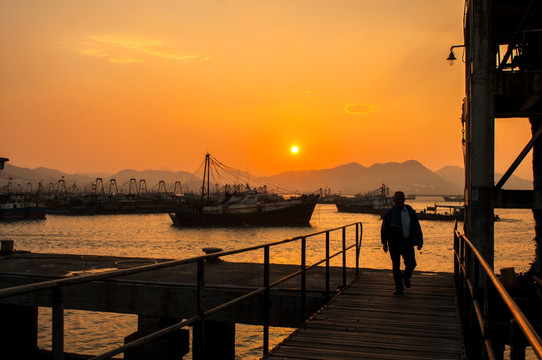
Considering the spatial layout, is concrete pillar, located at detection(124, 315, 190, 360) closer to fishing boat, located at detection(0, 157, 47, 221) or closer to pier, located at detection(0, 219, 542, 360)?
pier, located at detection(0, 219, 542, 360)

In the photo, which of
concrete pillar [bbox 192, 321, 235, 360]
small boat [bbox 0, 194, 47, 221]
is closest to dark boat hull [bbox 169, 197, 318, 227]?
small boat [bbox 0, 194, 47, 221]

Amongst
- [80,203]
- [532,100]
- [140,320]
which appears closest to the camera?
[532,100]

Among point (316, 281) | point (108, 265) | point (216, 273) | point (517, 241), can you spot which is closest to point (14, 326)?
point (108, 265)

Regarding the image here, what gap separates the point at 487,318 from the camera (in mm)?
4191

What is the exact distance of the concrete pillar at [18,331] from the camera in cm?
1224

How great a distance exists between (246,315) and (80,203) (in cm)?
14087

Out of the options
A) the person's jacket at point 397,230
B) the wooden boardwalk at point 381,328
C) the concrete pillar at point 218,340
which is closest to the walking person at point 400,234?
the person's jacket at point 397,230

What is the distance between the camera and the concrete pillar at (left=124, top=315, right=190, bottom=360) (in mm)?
10492

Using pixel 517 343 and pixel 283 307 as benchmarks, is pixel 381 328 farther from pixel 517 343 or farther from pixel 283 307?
pixel 517 343

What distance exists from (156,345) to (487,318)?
800cm

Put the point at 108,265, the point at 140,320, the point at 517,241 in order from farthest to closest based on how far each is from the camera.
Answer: the point at 517,241, the point at 108,265, the point at 140,320

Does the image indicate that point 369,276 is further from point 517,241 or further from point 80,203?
point 80,203

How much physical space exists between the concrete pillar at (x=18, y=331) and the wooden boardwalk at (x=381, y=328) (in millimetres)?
8266

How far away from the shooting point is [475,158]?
32.2 feet
